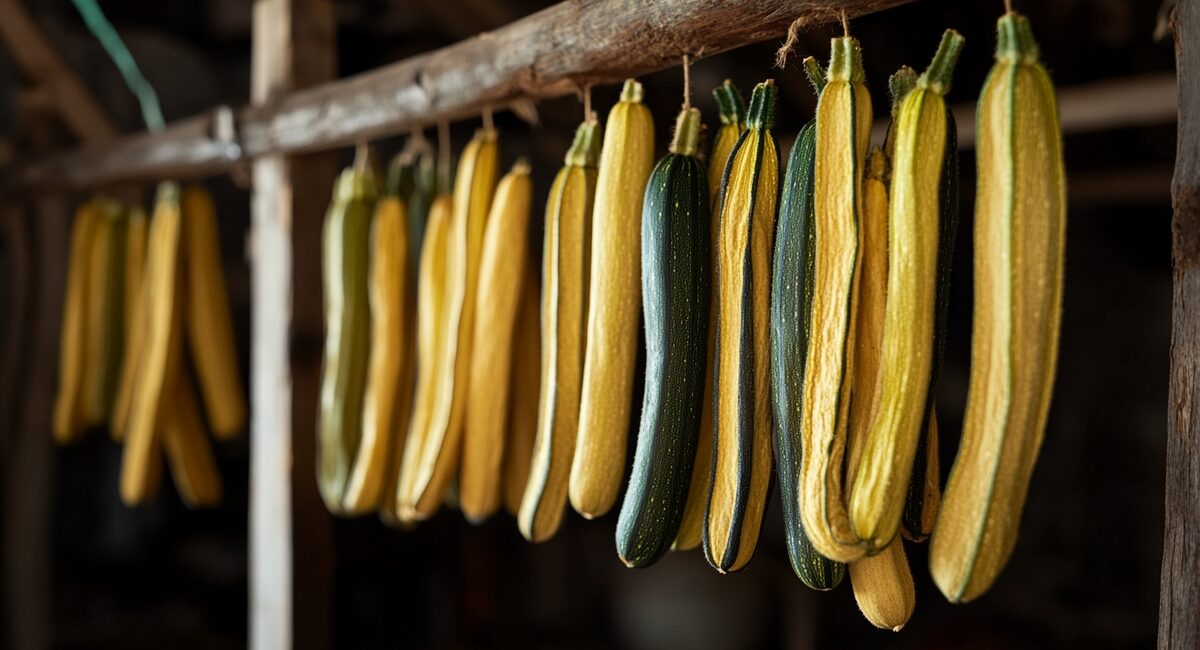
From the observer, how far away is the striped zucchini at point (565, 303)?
59.6 inches

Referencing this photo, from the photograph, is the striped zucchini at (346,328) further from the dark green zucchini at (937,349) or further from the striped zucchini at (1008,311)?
the striped zucchini at (1008,311)

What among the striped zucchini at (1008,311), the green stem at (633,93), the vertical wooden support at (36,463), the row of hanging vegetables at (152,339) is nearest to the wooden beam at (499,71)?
the green stem at (633,93)

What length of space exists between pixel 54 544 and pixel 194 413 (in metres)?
2.10

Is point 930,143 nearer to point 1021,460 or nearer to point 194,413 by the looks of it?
point 1021,460

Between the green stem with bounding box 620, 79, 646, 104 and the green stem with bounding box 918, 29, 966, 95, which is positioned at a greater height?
the green stem with bounding box 620, 79, 646, 104

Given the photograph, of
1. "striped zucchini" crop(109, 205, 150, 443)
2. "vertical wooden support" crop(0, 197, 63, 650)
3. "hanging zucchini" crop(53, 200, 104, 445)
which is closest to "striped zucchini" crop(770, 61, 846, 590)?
"striped zucchini" crop(109, 205, 150, 443)

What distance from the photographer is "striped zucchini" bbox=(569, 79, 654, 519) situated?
141cm

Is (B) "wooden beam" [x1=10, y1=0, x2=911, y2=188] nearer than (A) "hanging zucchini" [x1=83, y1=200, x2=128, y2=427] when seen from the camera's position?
Yes

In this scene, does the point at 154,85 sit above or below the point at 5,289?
above

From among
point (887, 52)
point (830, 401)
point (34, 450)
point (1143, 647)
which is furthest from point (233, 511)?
point (1143, 647)

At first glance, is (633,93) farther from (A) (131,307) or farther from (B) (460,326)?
(A) (131,307)

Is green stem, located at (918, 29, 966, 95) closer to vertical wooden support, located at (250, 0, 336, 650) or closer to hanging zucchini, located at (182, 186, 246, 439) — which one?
vertical wooden support, located at (250, 0, 336, 650)

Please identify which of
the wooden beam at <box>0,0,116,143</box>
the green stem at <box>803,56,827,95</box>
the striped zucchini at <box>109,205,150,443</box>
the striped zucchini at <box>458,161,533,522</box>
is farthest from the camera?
the wooden beam at <box>0,0,116,143</box>

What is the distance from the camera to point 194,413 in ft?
8.37
